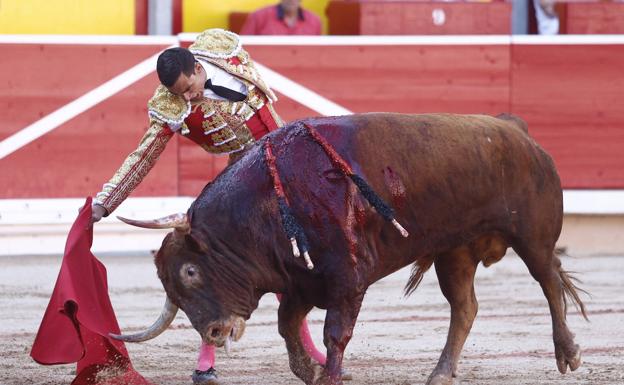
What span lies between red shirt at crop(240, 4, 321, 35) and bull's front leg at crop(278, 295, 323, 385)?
371cm

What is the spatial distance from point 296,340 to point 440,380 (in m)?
0.51

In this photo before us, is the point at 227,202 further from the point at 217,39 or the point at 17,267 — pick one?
the point at 17,267

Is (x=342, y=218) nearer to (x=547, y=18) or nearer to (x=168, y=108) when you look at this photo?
(x=168, y=108)

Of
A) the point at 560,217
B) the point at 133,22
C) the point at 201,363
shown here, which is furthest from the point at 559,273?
the point at 133,22

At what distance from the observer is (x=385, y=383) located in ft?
16.3

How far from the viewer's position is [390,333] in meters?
6.05

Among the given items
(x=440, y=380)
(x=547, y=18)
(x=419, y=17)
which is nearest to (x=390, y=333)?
(x=440, y=380)

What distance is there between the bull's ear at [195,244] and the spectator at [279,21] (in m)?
3.91

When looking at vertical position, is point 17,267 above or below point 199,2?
below

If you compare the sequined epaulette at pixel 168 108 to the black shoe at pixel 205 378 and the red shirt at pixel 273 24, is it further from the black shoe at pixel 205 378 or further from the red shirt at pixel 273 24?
the red shirt at pixel 273 24

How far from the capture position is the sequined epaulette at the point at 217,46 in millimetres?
4750

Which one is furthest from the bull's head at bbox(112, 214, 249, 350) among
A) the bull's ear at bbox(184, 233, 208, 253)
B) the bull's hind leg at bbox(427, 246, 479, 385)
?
the bull's hind leg at bbox(427, 246, 479, 385)

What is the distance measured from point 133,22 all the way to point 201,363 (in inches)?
148

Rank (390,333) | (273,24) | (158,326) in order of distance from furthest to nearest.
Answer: (273,24)
(390,333)
(158,326)
